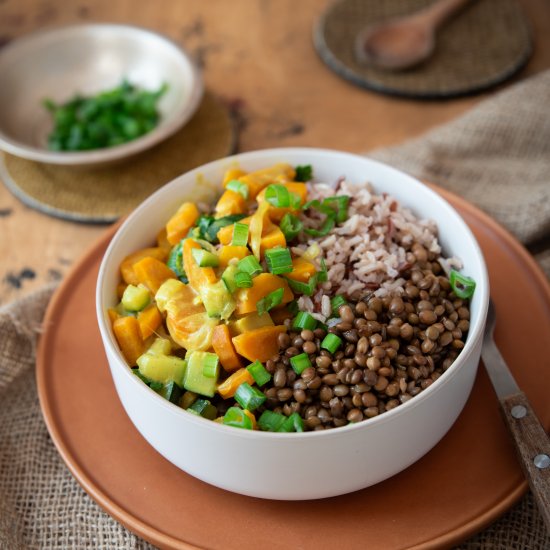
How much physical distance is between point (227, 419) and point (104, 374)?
0.61 metres

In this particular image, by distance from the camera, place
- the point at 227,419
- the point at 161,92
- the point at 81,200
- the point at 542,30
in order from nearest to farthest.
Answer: the point at 227,419 → the point at 81,200 → the point at 161,92 → the point at 542,30

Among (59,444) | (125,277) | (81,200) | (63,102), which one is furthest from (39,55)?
(59,444)

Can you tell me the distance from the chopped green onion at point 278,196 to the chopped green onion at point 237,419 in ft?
2.21

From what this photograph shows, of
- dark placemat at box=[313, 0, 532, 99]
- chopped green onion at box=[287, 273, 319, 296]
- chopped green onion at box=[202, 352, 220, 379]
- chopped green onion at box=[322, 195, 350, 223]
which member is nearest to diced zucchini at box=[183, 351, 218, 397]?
chopped green onion at box=[202, 352, 220, 379]

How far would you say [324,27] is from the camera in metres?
3.99

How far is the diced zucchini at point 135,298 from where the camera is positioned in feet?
6.74

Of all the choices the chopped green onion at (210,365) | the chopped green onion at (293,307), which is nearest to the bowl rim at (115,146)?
the chopped green onion at (293,307)

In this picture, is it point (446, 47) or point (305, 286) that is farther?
point (446, 47)

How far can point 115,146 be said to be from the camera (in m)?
3.30

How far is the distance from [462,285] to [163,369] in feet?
2.86

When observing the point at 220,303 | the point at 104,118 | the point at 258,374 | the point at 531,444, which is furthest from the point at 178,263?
the point at 104,118

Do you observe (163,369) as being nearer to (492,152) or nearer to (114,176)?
(114,176)

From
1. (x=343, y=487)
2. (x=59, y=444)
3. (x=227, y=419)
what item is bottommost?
(x=59, y=444)

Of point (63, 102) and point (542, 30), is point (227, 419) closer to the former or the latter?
point (63, 102)
